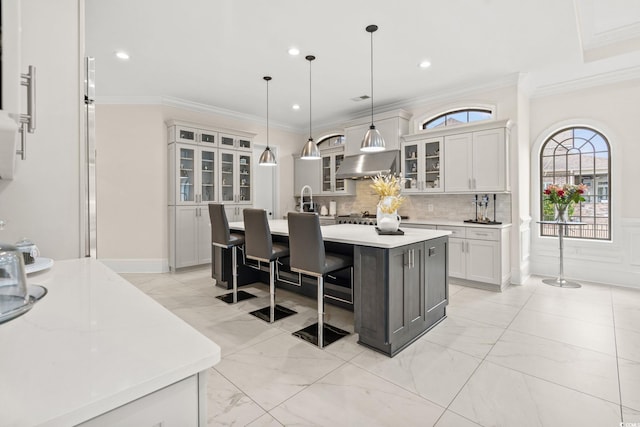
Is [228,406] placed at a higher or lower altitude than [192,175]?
lower

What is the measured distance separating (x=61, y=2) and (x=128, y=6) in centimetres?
121

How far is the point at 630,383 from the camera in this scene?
2039 mm

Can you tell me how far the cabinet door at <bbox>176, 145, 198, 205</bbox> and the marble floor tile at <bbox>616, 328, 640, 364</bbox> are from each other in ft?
17.6

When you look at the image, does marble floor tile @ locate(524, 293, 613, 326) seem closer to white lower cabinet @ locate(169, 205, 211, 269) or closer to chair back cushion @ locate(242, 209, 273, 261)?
chair back cushion @ locate(242, 209, 273, 261)

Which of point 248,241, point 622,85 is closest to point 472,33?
point 622,85

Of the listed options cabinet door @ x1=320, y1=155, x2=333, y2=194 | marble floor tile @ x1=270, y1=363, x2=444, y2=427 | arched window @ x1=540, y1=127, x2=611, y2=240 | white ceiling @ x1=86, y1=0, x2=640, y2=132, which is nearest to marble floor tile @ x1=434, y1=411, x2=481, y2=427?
marble floor tile @ x1=270, y1=363, x2=444, y2=427

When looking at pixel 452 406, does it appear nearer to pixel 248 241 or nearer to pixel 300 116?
pixel 248 241

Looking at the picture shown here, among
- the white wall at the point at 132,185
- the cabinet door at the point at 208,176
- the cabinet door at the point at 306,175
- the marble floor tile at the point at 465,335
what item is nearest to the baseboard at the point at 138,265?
the white wall at the point at 132,185

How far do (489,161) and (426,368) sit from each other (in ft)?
10.3

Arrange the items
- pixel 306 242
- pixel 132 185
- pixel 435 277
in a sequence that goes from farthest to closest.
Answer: pixel 132 185 < pixel 435 277 < pixel 306 242

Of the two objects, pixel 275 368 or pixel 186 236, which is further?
pixel 186 236

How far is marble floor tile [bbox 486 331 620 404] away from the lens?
202 centimetres

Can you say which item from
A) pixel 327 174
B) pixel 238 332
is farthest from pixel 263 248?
pixel 327 174

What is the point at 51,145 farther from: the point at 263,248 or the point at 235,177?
the point at 235,177
